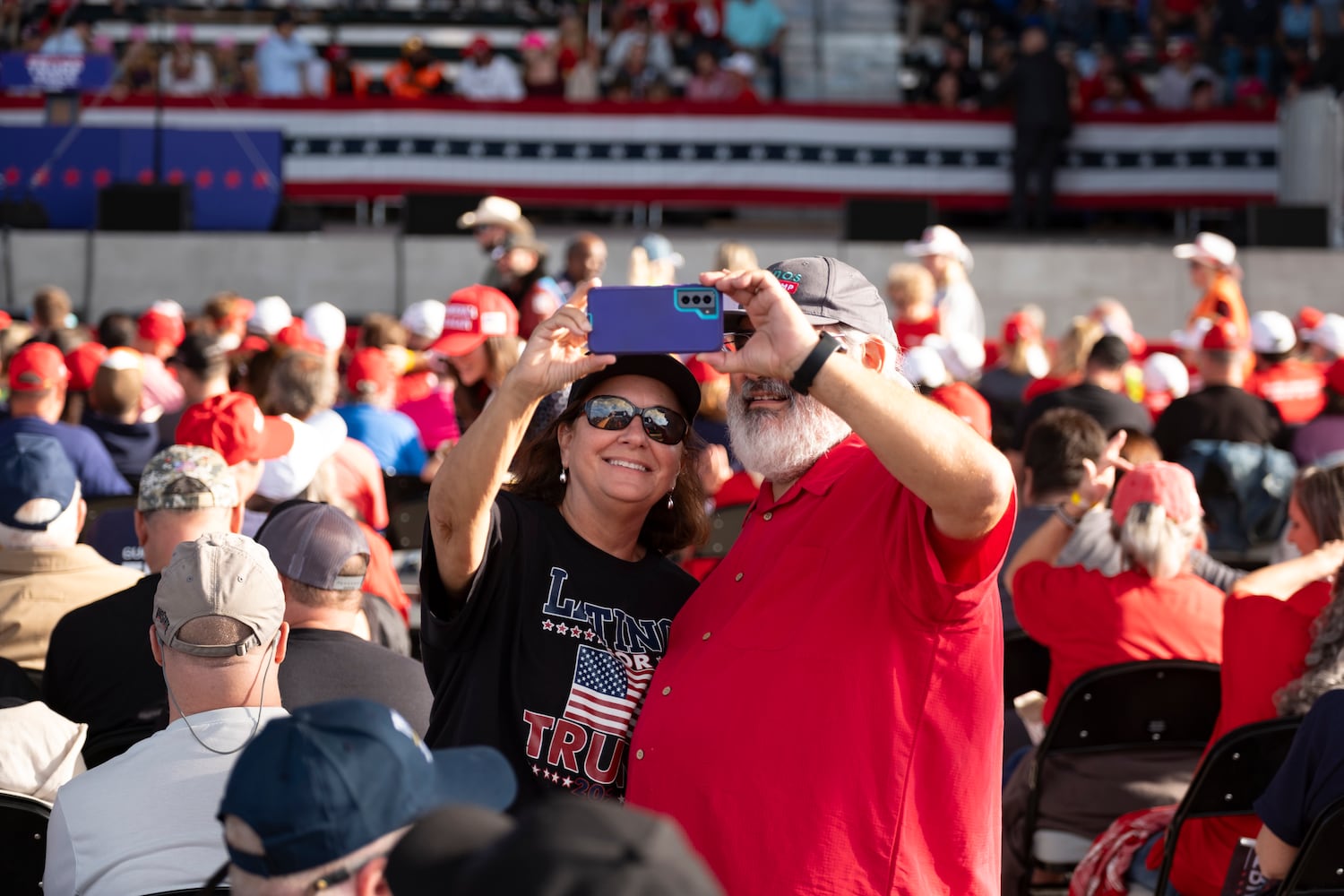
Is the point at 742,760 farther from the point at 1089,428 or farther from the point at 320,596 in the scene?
the point at 1089,428

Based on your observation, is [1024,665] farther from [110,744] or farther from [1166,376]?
[1166,376]

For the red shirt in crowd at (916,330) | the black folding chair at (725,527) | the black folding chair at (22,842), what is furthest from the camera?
the red shirt in crowd at (916,330)

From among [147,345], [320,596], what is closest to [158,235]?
[147,345]

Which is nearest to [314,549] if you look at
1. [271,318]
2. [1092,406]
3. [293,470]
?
[293,470]

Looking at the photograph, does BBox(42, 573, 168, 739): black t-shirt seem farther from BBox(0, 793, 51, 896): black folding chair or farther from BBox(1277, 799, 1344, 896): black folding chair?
BBox(1277, 799, 1344, 896): black folding chair

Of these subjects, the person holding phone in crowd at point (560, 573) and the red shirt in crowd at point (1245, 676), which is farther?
the red shirt in crowd at point (1245, 676)

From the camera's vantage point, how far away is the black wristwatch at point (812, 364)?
2.33m

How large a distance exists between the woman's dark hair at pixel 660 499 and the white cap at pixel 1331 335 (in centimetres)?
760

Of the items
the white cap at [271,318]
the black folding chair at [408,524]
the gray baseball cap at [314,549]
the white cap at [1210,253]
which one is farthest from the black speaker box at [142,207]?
the gray baseball cap at [314,549]

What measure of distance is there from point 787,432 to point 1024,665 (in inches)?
99.4

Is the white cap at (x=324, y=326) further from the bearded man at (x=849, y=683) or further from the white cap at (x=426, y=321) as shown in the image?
the bearded man at (x=849, y=683)

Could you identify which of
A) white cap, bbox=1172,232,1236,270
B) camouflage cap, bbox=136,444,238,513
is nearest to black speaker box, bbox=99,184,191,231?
white cap, bbox=1172,232,1236,270

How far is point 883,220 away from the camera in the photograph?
14.8 metres

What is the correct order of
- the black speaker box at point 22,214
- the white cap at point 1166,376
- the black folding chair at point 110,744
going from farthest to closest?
the black speaker box at point 22,214, the white cap at point 1166,376, the black folding chair at point 110,744
